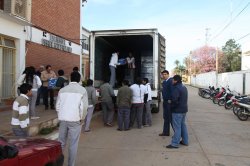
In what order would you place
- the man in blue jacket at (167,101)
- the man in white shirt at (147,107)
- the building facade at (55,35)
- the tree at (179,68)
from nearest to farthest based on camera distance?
the man in blue jacket at (167,101) → the man in white shirt at (147,107) → the building facade at (55,35) → the tree at (179,68)

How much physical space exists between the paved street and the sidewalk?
1.23 metres

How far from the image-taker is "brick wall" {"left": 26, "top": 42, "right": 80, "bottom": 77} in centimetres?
1481

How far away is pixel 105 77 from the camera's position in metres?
14.6

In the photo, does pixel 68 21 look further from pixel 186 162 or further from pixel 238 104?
pixel 186 162

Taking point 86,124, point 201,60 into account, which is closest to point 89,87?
point 86,124

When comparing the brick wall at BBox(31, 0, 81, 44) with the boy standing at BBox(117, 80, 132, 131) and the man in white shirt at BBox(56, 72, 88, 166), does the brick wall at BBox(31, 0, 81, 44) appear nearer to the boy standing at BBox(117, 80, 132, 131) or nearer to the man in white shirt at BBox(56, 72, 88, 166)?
Result: the boy standing at BBox(117, 80, 132, 131)

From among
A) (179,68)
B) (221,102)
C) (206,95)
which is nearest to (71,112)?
(221,102)

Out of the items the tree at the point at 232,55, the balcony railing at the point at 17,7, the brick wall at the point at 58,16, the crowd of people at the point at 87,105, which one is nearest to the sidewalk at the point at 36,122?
the crowd of people at the point at 87,105

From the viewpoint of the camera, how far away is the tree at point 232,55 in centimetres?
6438

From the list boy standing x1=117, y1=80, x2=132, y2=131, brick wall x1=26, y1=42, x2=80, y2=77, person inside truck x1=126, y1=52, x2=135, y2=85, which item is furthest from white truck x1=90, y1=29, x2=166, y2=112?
brick wall x1=26, y1=42, x2=80, y2=77

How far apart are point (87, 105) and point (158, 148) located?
289 centimetres

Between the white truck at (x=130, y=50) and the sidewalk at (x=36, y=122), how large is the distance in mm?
2341

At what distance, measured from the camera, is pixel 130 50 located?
16.2 m

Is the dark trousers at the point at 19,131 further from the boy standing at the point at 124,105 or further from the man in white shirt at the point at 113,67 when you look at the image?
the man in white shirt at the point at 113,67
